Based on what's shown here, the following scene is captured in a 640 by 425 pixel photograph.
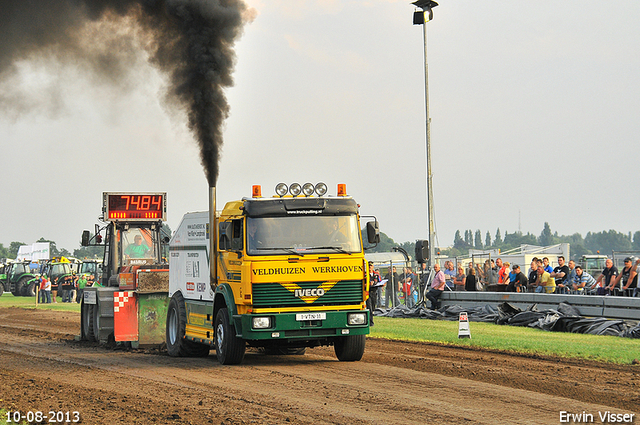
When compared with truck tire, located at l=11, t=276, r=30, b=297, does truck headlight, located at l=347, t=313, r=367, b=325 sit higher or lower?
higher

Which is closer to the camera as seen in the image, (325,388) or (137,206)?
(325,388)

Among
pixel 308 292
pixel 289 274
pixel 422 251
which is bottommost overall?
pixel 308 292

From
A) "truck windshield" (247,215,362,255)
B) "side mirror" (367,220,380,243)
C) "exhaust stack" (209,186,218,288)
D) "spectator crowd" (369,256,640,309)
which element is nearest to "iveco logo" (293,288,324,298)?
"truck windshield" (247,215,362,255)

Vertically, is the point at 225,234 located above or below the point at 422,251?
above

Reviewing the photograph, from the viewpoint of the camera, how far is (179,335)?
15.7m

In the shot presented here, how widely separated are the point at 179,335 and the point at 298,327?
3662 millimetres

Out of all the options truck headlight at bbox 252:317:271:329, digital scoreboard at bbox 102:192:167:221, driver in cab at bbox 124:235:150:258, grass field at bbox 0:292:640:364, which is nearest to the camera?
truck headlight at bbox 252:317:271:329

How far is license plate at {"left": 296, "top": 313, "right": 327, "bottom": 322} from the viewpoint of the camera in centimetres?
1313

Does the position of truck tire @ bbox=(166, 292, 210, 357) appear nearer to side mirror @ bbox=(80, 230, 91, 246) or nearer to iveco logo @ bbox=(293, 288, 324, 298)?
iveco logo @ bbox=(293, 288, 324, 298)

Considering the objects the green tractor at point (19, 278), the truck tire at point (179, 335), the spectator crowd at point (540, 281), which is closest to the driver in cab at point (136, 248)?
the truck tire at point (179, 335)

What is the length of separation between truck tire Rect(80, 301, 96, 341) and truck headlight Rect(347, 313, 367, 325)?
887 cm

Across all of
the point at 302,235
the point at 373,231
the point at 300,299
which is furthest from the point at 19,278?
the point at 373,231

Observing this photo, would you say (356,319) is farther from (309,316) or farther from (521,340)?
(521,340)

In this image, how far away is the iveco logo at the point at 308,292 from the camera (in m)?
13.2
